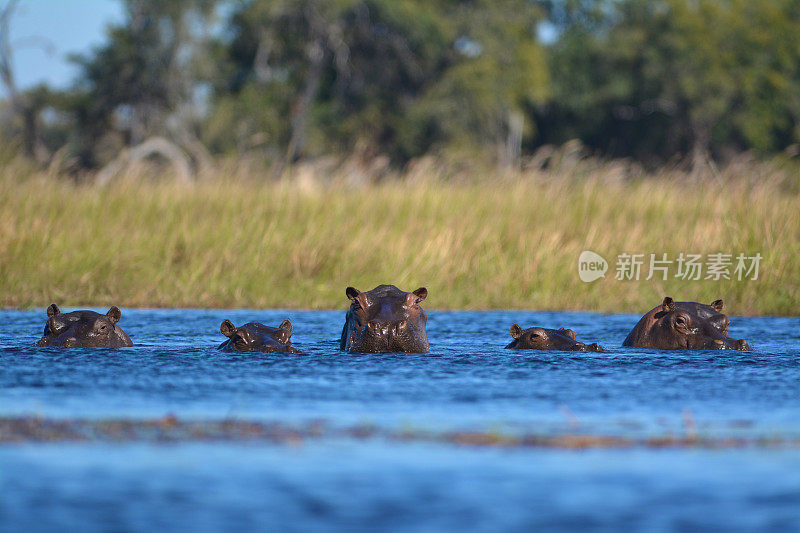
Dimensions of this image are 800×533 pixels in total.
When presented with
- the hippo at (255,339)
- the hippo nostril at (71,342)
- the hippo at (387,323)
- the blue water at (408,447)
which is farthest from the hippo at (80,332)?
the hippo at (387,323)

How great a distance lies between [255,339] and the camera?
7.75m

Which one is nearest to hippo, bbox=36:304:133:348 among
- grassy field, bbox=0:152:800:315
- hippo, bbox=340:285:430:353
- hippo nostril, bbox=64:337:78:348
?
hippo nostril, bbox=64:337:78:348

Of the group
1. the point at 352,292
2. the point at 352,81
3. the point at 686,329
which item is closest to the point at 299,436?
the point at 352,292

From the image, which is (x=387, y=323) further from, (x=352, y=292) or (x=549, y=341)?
(x=549, y=341)

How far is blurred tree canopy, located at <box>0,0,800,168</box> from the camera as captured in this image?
34.0m

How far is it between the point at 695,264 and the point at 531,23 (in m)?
27.7

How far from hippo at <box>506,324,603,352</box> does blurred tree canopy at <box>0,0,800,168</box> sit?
23518 mm

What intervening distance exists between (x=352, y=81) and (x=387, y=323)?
2876 cm

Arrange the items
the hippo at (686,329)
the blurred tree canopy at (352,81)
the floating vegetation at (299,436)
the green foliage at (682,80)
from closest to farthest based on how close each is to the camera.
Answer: the floating vegetation at (299,436) → the hippo at (686,329) → the blurred tree canopy at (352,81) → the green foliage at (682,80)

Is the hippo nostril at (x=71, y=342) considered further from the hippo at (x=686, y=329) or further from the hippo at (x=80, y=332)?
the hippo at (x=686, y=329)

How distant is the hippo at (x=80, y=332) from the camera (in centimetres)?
773

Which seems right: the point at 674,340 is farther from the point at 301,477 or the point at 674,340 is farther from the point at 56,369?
the point at 301,477

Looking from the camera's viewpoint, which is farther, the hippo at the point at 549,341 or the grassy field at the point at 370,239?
the grassy field at the point at 370,239

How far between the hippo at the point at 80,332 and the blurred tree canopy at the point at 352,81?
76.4ft
